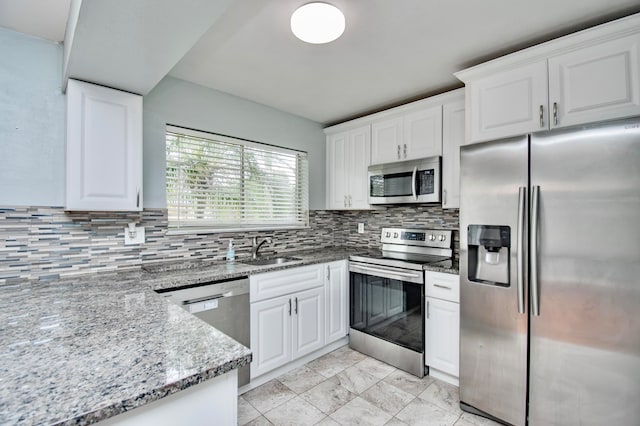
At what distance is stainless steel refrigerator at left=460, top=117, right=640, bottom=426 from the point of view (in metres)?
1.46

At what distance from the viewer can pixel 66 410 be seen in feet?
2.09

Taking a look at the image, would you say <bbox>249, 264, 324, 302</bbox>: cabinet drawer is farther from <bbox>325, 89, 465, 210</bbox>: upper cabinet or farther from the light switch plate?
<bbox>325, 89, 465, 210</bbox>: upper cabinet

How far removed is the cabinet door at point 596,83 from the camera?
5.18 feet

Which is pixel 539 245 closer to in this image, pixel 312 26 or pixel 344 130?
pixel 312 26

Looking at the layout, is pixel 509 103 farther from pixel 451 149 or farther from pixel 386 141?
pixel 386 141

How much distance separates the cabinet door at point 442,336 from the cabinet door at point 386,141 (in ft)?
4.56

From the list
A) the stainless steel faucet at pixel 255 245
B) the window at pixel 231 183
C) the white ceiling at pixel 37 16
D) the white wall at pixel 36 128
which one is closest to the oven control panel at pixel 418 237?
the window at pixel 231 183

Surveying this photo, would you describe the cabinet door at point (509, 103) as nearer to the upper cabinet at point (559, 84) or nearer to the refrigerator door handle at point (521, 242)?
the upper cabinet at point (559, 84)

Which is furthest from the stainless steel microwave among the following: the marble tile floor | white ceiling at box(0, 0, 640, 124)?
the marble tile floor

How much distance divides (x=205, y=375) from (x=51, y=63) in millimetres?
2210

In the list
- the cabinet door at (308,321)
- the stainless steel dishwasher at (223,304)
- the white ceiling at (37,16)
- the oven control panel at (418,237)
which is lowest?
the cabinet door at (308,321)

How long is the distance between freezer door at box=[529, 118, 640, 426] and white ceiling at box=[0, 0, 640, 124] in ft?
2.29

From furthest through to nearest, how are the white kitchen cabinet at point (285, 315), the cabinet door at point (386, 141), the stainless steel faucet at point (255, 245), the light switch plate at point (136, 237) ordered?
the cabinet door at point (386, 141) → the stainless steel faucet at point (255, 245) → the white kitchen cabinet at point (285, 315) → the light switch plate at point (136, 237)

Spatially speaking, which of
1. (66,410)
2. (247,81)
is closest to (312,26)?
(247,81)
